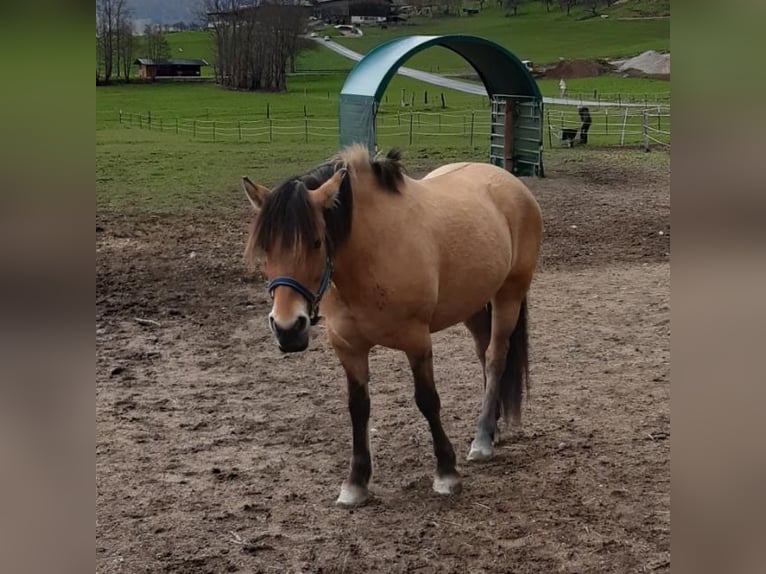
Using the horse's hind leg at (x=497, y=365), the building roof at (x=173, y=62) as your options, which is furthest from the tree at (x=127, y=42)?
the building roof at (x=173, y=62)

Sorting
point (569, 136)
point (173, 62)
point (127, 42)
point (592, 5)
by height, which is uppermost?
point (592, 5)

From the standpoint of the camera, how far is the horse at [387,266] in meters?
2.95

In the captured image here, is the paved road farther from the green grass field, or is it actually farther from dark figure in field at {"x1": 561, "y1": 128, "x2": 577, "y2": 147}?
dark figure in field at {"x1": 561, "y1": 128, "x2": 577, "y2": 147}

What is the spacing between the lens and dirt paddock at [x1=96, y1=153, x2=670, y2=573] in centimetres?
327

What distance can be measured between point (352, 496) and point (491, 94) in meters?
13.9

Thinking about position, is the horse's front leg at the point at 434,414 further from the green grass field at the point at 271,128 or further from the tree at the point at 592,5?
the tree at the point at 592,5

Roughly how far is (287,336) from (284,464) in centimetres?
145

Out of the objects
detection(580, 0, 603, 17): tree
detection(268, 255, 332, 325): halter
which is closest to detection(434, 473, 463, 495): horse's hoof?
detection(268, 255, 332, 325): halter

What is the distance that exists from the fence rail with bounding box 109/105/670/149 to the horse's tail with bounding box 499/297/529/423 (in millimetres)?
15460

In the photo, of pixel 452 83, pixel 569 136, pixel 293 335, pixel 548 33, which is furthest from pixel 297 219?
pixel 548 33

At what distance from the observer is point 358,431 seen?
370cm

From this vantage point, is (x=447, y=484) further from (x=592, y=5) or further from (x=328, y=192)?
(x=592, y=5)
